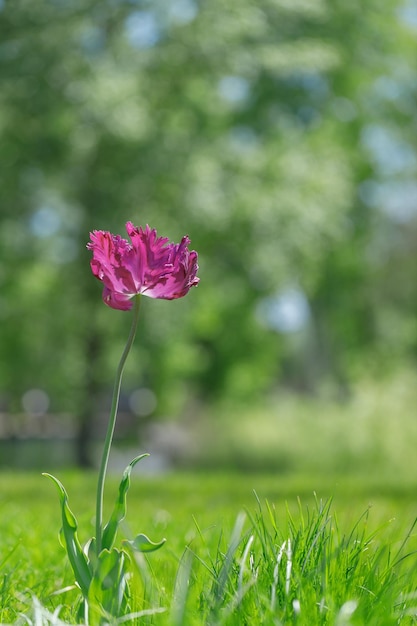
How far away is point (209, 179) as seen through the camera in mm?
13977

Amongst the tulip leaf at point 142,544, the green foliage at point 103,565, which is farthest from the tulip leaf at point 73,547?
the tulip leaf at point 142,544

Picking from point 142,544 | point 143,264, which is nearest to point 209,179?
point 143,264

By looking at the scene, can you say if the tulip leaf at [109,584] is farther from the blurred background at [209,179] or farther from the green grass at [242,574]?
the blurred background at [209,179]

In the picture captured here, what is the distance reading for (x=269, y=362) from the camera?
29.2 meters

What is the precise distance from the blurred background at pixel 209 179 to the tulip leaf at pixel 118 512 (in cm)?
1027

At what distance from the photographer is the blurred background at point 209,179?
507 inches

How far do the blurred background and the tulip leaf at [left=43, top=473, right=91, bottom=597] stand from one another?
10.3 m

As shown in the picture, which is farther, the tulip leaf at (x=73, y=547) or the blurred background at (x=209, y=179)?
the blurred background at (x=209, y=179)

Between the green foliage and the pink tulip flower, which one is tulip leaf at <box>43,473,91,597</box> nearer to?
the green foliage

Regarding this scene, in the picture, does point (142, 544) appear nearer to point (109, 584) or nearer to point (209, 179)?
point (109, 584)

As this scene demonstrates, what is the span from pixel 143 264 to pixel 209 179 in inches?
463

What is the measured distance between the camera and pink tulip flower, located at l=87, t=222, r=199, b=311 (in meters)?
2.37

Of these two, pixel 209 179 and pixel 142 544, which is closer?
pixel 142 544

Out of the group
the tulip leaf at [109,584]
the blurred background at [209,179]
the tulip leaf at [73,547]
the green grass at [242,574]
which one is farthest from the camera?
the blurred background at [209,179]
